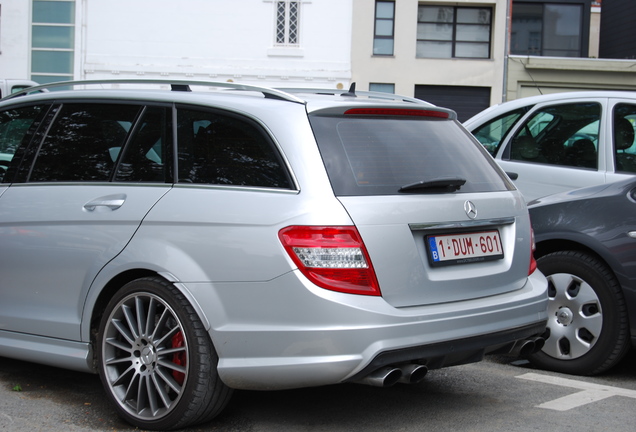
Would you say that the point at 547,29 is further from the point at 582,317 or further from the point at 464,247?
the point at 464,247

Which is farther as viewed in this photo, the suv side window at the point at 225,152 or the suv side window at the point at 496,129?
the suv side window at the point at 496,129

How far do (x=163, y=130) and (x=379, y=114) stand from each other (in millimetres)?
1094

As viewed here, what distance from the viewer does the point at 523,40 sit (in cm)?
3328

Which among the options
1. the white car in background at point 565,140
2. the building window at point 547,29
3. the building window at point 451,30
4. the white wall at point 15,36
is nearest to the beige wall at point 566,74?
the building window at point 451,30

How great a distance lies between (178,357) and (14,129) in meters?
2.00

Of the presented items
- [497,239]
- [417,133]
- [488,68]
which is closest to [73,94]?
[417,133]

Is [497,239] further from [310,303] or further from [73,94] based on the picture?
[73,94]

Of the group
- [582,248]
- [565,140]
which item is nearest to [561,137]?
[565,140]

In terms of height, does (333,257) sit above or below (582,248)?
above

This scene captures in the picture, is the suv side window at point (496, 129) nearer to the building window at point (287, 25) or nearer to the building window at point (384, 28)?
the building window at point (384, 28)

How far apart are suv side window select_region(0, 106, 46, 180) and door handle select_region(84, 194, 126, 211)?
0.87 meters

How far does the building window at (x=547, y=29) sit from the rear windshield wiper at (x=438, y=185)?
30.2m

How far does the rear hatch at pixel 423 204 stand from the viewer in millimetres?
3885

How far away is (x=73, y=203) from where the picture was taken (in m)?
4.59
